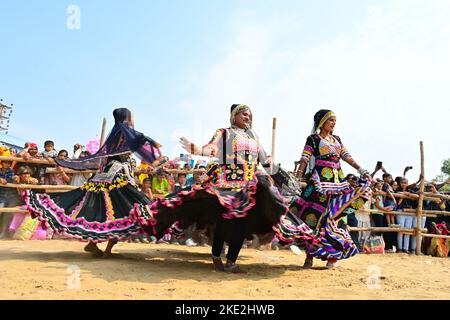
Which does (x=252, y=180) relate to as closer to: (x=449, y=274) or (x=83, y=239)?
(x=83, y=239)

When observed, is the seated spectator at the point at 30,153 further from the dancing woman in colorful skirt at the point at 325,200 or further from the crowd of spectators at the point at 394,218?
the crowd of spectators at the point at 394,218

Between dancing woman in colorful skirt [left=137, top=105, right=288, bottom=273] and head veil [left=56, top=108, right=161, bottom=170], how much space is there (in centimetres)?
86

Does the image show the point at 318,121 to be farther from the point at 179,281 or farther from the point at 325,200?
the point at 179,281

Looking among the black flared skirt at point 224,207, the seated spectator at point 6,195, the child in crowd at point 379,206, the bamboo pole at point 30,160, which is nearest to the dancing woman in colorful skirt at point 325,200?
the black flared skirt at point 224,207

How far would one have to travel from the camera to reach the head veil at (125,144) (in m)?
5.08

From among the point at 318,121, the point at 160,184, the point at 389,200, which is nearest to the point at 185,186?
the point at 160,184

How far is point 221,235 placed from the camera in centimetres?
430

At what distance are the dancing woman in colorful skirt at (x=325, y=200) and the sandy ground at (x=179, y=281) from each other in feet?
1.02

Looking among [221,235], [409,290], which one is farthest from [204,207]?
[409,290]

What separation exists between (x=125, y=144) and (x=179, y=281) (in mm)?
2133

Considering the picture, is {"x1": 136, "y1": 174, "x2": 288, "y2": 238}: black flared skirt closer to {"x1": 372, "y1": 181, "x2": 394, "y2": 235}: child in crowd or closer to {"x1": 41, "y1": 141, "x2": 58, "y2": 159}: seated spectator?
{"x1": 41, "y1": 141, "x2": 58, "y2": 159}: seated spectator

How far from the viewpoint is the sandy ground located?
10.3 ft

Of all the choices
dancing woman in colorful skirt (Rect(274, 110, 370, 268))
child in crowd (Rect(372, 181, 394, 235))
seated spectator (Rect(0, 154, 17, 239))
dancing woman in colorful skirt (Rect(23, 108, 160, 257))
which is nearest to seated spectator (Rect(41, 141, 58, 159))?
seated spectator (Rect(0, 154, 17, 239))
